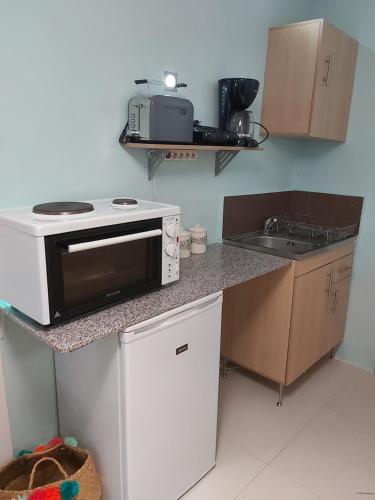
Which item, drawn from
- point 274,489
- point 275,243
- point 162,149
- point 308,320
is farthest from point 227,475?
point 162,149

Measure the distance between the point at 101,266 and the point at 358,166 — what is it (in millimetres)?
2038

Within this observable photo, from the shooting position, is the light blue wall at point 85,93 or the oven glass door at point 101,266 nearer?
the oven glass door at point 101,266

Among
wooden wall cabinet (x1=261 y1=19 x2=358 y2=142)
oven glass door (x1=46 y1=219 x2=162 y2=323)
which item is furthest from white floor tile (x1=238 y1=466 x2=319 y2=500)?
wooden wall cabinet (x1=261 y1=19 x2=358 y2=142)

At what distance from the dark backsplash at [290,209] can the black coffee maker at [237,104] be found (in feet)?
1.41

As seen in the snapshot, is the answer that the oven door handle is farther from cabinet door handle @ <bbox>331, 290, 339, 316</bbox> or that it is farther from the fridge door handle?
cabinet door handle @ <bbox>331, 290, 339, 316</bbox>

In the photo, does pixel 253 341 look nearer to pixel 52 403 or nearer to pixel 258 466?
pixel 258 466

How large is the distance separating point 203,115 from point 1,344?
58.8 inches

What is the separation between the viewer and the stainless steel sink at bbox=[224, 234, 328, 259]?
2.18 meters

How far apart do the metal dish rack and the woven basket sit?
1.79 m

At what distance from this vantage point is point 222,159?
2.22 metres

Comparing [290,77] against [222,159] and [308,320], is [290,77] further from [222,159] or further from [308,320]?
[308,320]

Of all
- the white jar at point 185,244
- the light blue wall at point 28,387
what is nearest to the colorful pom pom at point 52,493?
the light blue wall at point 28,387

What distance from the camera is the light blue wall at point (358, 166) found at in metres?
2.42

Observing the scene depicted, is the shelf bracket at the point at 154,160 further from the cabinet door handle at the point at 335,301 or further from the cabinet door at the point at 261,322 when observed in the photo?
the cabinet door handle at the point at 335,301
